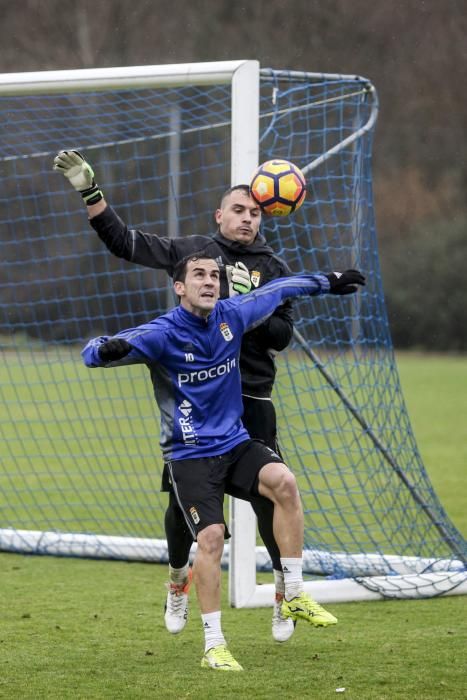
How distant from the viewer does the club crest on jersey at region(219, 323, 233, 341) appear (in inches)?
209

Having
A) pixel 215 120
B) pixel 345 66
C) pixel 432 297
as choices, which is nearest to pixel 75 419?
pixel 215 120

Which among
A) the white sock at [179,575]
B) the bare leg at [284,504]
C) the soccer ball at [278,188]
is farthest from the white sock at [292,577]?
the soccer ball at [278,188]

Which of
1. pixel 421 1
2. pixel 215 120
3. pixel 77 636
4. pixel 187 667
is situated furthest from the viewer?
pixel 421 1

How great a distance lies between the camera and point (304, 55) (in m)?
31.0

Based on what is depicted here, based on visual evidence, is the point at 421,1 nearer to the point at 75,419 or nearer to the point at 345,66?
the point at 345,66

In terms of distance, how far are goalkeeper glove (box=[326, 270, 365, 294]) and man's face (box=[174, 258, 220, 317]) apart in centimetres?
58

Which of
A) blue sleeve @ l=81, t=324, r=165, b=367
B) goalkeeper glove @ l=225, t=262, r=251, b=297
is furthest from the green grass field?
goalkeeper glove @ l=225, t=262, r=251, b=297

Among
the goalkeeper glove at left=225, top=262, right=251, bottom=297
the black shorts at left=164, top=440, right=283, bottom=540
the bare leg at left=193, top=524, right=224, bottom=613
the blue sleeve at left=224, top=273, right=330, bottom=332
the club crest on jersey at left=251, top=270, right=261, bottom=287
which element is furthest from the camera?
the club crest on jersey at left=251, top=270, right=261, bottom=287

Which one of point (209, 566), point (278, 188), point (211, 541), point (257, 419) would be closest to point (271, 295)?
point (278, 188)

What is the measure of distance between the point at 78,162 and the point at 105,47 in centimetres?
2854

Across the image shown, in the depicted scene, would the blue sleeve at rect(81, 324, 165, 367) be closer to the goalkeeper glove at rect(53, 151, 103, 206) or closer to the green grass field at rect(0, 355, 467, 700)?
the goalkeeper glove at rect(53, 151, 103, 206)

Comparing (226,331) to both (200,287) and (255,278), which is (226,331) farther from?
(255,278)

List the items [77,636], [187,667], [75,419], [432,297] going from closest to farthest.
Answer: [187,667] → [77,636] → [75,419] → [432,297]

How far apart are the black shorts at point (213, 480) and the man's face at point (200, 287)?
26.3 inches
